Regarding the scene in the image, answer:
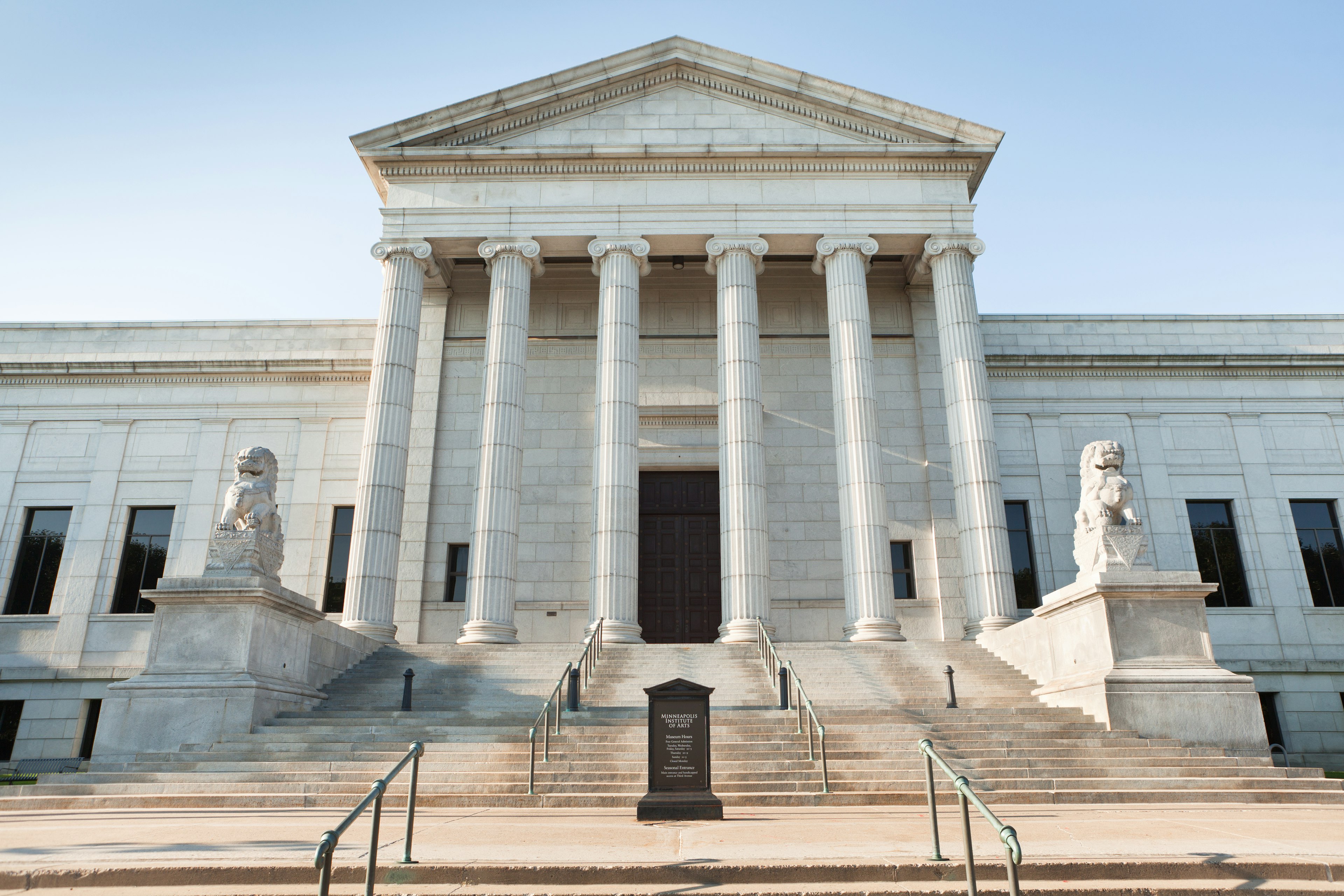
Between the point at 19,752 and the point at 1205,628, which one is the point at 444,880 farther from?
the point at 19,752

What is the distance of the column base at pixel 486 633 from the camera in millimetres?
22188

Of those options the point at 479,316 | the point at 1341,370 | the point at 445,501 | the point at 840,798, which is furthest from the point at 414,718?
the point at 1341,370

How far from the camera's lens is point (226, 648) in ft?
53.3

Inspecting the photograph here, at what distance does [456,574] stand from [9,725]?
43.1 feet

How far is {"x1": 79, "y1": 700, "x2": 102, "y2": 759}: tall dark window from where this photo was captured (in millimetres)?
25031

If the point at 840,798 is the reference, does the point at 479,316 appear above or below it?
above

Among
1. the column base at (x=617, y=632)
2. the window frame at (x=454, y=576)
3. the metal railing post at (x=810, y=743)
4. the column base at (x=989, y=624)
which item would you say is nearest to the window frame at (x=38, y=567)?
the window frame at (x=454, y=576)

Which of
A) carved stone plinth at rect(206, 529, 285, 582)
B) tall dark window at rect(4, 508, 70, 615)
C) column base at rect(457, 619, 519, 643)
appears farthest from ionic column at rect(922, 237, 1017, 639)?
tall dark window at rect(4, 508, 70, 615)

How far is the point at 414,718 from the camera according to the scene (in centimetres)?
1641

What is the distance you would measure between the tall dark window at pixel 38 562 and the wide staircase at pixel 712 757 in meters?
14.5

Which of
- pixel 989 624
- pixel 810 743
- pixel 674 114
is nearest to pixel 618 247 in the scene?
pixel 674 114

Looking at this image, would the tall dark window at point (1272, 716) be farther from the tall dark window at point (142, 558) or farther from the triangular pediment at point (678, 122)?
the tall dark window at point (142, 558)

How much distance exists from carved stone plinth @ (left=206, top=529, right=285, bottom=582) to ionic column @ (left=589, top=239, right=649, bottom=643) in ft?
26.5

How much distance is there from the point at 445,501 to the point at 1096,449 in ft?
59.4
